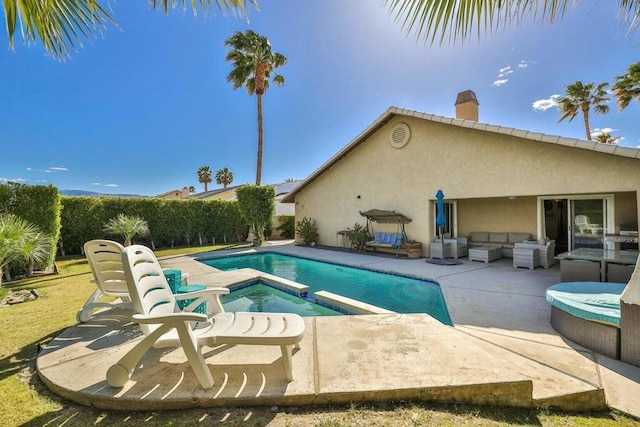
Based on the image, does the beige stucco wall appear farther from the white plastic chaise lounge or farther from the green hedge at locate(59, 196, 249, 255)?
the white plastic chaise lounge

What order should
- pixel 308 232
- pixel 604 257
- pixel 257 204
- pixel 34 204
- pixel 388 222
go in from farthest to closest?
pixel 308 232 → pixel 257 204 → pixel 388 222 → pixel 34 204 → pixel 604 257

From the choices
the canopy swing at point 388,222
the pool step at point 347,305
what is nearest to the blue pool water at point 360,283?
the pool step at point 347,305

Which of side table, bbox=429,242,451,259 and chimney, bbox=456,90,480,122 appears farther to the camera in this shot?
chimney, bbox=456,90,480,122

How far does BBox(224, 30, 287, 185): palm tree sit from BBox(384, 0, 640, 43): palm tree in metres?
20.9

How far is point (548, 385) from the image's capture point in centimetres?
318

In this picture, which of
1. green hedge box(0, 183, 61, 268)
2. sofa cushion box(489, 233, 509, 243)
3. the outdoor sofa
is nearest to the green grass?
green hedge box(0, 183, 61, 268)

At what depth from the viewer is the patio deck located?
289cm

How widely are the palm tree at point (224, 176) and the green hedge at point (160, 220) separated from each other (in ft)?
103

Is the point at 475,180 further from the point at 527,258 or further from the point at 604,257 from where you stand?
the point at 604,257

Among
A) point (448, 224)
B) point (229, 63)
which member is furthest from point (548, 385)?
point (229, 63)

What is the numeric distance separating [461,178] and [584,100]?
1958 cm

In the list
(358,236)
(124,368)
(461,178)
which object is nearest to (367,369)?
(124,368)

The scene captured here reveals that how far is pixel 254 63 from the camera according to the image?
22562 mm

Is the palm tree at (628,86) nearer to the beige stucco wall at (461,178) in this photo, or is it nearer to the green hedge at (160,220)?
the beige stucco wall at (461,178)
